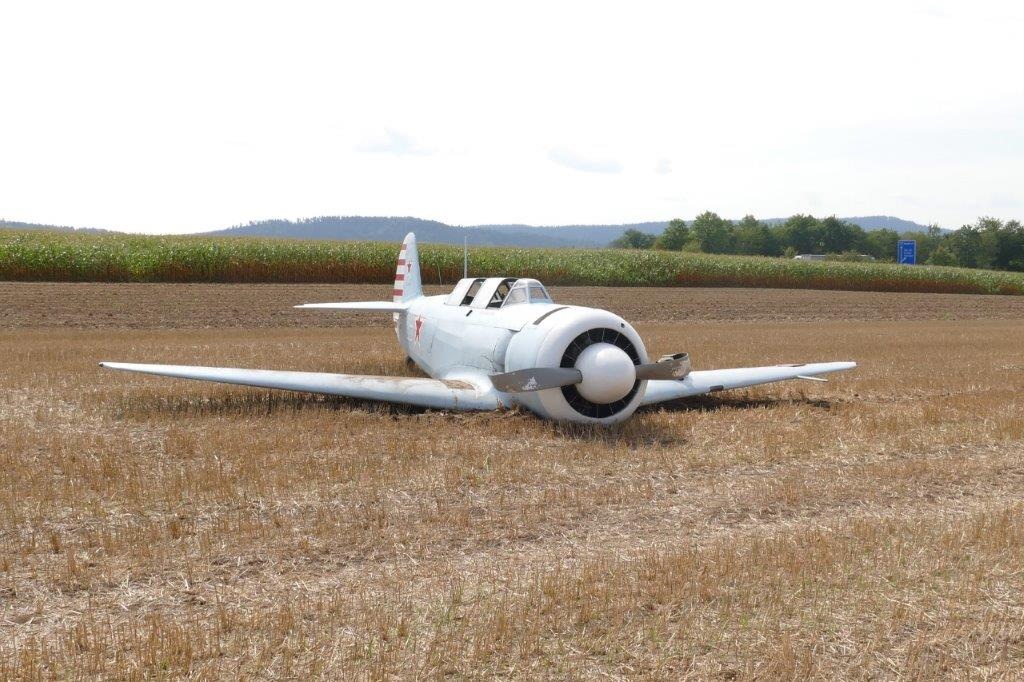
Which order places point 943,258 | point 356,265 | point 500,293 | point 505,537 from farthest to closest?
point 943,258
point 356,265
point 500,293
point 505,537

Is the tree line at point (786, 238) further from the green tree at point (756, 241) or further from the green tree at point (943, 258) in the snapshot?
the green tree at point (943, 258)

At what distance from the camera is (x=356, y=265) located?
40.7 meters

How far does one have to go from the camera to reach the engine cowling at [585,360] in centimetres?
969

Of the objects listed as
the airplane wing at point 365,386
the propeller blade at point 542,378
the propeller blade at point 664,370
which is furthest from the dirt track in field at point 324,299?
the propeller blade at point 664,370

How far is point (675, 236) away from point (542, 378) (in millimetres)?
134756

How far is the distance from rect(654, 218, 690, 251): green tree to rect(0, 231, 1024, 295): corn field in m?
77.7

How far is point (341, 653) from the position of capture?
4344 mm

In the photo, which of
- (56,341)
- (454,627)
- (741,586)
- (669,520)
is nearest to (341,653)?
(454,627)

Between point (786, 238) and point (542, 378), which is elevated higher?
point (786, 238)

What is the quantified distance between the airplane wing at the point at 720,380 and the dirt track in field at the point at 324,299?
61.8 ft

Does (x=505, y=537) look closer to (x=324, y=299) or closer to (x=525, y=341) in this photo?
(x=525, y=341)

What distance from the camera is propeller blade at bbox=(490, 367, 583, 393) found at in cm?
958

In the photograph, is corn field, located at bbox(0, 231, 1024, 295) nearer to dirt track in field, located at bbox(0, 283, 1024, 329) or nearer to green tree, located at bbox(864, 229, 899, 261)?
dirt track in field, located at bbox(0, 283, 1024, 329)

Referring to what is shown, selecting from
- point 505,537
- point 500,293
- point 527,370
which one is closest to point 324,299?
point 500,293
